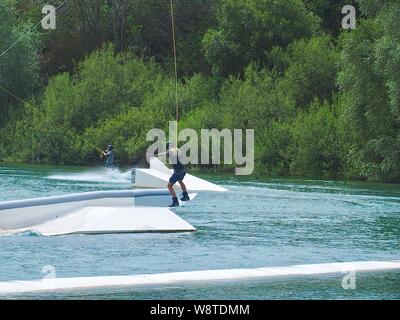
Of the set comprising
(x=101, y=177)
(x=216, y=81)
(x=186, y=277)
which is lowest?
(x=101, y=177)

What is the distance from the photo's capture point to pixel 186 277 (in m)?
18.5

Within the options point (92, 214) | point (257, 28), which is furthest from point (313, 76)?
point (92, 214)

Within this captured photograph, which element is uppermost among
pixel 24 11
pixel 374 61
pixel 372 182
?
pixel 24 11

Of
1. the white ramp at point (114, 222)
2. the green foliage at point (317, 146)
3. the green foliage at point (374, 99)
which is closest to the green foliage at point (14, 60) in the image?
the green foliage at point (317, 146)

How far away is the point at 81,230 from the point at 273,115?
37118mm

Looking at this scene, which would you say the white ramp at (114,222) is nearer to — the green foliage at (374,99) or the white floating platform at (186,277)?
the white floating platform at (186,277)

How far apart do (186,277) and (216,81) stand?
52.8m

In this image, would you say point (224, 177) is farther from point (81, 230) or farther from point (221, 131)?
point (81, 230)

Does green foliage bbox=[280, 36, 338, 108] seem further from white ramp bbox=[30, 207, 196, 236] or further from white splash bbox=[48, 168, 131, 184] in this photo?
white ramp bbox=[30, 207, 196, 236]

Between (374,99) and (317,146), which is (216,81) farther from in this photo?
(374,99)

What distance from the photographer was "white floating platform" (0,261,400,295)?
17.3 metres

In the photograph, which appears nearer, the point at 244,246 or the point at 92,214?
the point at 244,246
